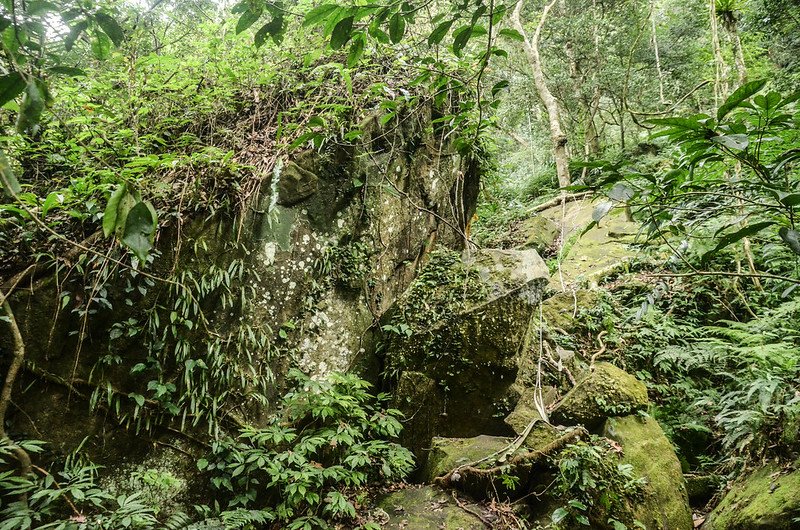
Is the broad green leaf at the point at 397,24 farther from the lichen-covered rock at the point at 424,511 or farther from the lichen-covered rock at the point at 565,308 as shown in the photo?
the lichen-covered rock at the point at 565,308

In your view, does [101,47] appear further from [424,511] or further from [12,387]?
[424,511]

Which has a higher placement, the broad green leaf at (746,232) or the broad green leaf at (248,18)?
the broad green leaf at (248,18)

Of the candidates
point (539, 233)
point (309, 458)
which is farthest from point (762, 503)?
point (539, 233)

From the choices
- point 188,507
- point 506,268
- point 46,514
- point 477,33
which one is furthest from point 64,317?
point 506,268

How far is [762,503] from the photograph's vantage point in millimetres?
2869

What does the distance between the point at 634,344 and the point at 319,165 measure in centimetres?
471

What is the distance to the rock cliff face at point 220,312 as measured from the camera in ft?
10.9

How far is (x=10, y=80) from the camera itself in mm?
853

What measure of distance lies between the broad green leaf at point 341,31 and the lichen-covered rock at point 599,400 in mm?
4007

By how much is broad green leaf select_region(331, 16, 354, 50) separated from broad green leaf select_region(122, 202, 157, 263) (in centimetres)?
79

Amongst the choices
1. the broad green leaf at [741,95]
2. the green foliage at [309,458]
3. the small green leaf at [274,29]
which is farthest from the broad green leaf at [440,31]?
the green foliage at [309,458]

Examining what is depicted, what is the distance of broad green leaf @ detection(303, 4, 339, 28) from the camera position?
48.8 inches

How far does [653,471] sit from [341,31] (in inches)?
165

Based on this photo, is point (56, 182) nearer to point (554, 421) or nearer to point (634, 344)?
point (554, 421)
